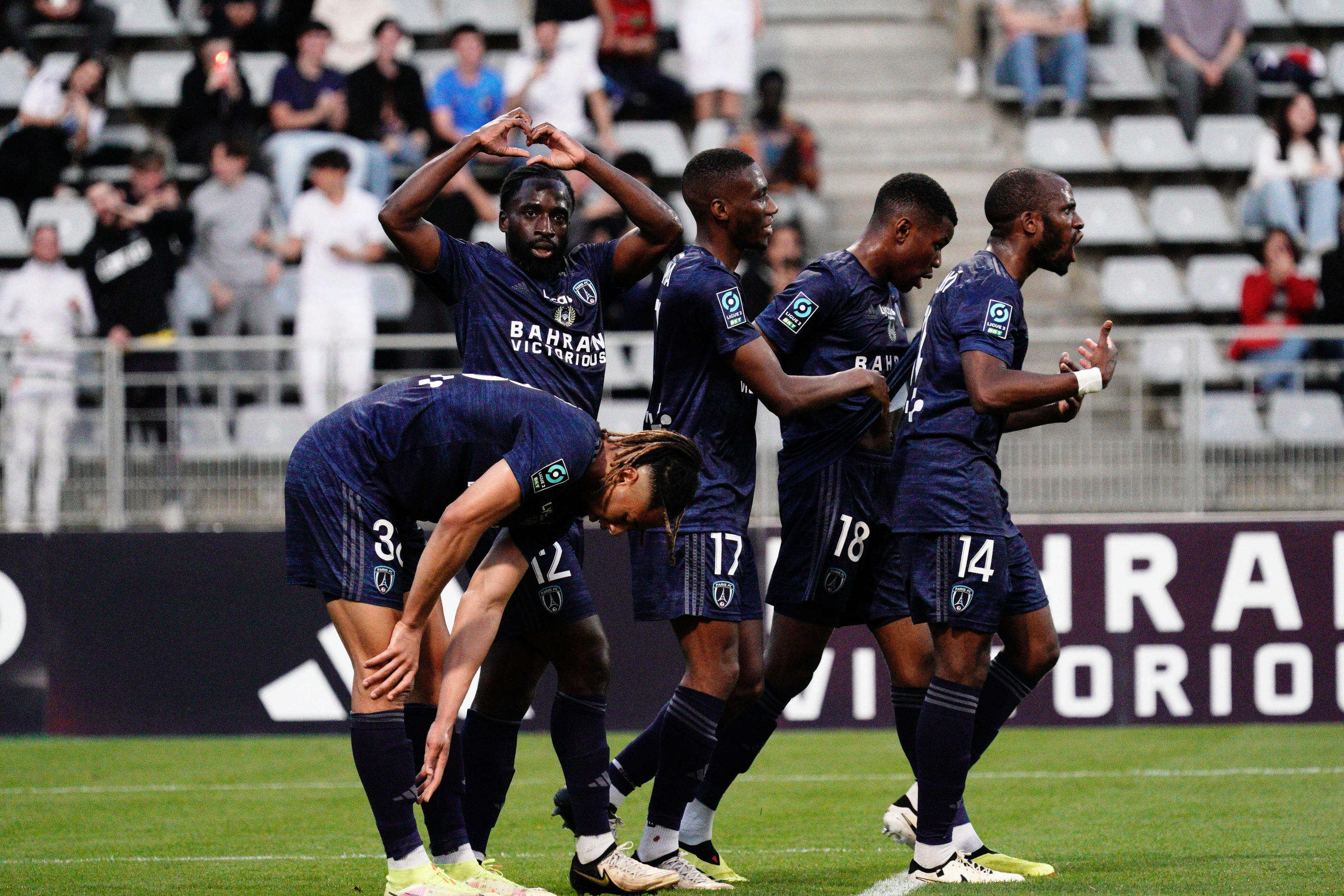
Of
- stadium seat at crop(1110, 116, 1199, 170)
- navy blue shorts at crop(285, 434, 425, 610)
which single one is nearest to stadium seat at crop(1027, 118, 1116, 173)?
stadium seat at crop(1110, 116, 1199, 170)

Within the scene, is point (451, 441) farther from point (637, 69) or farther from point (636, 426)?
point (637, 69)

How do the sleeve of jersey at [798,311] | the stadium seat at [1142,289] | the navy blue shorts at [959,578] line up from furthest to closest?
the stadium seat at [1142,289] < the sleeve of jersey at [798,311] < the navy blue shorts at [959,578]

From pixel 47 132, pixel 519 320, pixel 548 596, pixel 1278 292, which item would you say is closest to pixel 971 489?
pixel 548 596

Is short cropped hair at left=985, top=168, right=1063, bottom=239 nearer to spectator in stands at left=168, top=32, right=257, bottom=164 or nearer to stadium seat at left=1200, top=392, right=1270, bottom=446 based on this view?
stadium seat at left=1200, top=392, right=1270, bottom=446

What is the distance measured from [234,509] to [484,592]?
584cm

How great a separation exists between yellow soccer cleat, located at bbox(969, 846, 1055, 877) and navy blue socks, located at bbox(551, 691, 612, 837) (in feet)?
4.25

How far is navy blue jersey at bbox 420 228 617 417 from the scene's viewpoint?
599 cm

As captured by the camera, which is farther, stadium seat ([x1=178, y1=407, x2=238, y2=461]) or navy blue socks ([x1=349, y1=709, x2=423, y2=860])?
stadium seat ([x1=178, y1=407, x2=238, y2=461])

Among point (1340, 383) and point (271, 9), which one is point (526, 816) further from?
point (271, 9)

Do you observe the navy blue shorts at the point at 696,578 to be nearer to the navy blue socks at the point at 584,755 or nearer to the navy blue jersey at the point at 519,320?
the navy blue socks at the point at 584,755

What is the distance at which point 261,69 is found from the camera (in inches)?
593

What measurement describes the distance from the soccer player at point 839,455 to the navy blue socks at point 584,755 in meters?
0.70

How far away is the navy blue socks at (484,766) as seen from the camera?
6.02 m

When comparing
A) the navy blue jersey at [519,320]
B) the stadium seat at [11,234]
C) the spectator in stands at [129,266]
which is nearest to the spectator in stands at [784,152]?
the spectator in stands at [129,266]
